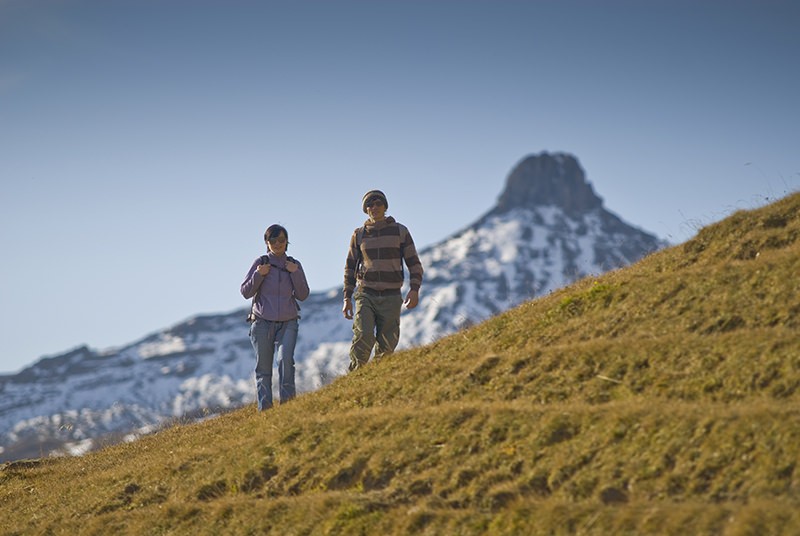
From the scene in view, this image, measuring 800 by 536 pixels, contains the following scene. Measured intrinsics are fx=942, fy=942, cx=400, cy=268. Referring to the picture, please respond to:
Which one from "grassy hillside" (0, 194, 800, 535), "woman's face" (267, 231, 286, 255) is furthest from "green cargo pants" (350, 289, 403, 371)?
"woman's face" (267, 231, 286, 255)

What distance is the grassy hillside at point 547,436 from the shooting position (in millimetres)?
10711

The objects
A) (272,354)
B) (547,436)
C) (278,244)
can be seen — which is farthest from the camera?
(278,244)

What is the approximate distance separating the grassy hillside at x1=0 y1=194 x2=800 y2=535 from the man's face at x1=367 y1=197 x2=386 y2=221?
9.60ft

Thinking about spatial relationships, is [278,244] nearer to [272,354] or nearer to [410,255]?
[272,354]

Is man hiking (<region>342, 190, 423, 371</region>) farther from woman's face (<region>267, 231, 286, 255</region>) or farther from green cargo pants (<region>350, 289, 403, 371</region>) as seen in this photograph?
woman's face (<region>267, 231, 286, 255</region>)

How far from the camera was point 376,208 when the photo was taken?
19500 mm

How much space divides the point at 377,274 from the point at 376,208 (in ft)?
4.51

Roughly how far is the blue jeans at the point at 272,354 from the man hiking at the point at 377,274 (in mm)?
1290

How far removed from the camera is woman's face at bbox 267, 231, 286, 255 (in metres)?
19.4

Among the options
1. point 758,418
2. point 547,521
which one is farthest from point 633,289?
point 547,521

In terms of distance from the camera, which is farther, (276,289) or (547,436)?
(276,289)

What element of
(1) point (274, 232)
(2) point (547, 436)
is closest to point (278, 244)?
(1) point (274, 232)

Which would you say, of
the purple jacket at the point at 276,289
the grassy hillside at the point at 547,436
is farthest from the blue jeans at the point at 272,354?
the grassy hillside at the point at 547,436

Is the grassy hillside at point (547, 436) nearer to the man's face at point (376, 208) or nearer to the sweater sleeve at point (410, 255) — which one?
the sweater sleeve at point (410, 255)
